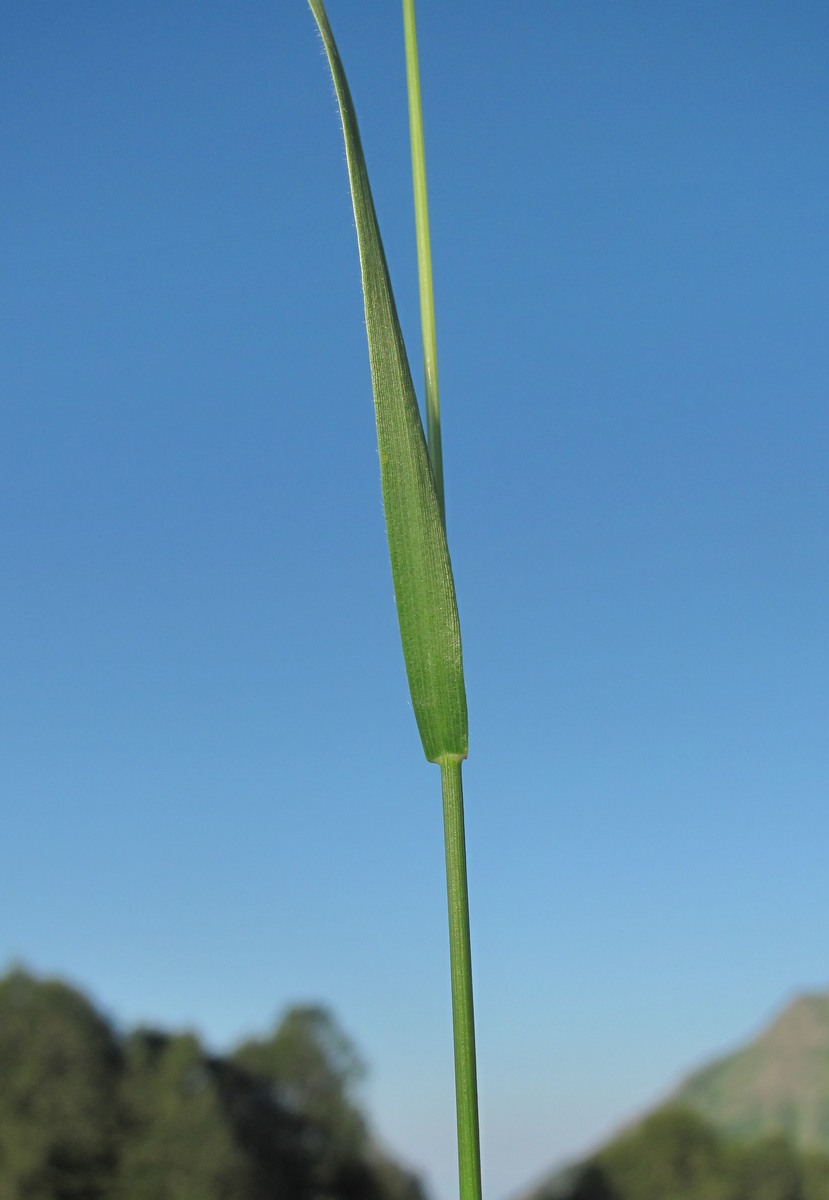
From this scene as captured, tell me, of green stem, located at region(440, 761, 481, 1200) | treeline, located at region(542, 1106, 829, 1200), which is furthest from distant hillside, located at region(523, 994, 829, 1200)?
green stem, located at region(440, 761, 481, 1200)

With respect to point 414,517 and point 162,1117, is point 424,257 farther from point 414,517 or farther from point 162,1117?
point 162,1117

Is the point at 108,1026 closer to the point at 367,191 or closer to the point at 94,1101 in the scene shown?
the point at 94,1101

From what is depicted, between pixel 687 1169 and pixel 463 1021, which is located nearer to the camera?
pixel 463 1021

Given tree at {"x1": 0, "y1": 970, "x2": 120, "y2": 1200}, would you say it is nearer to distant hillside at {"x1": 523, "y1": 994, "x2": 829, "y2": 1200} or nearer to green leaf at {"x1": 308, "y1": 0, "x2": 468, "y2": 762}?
distant hillside at {"x1": 523, "y1": 994, "x2": 829, "y2": 1200}

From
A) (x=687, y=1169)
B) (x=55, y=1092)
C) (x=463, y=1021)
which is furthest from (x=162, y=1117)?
(x=463, y=1021)

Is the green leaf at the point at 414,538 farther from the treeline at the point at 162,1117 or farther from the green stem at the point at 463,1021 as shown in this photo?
the treeline at the point at 162,1117

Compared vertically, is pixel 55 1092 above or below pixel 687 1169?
above
